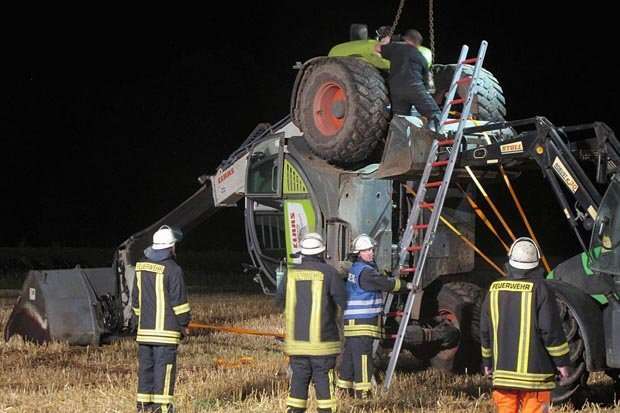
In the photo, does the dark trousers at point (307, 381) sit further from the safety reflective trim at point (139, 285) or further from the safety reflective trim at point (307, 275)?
the safety reflective trim at point (139, 285)

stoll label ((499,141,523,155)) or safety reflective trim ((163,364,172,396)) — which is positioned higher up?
stoll label ((499,141,523,155))

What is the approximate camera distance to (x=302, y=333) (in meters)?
8.27

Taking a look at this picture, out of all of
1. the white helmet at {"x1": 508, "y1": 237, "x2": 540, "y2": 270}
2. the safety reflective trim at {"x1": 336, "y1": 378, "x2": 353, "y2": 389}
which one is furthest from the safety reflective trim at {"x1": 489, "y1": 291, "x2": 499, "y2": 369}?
the safety reflective trim at {"x1": 336, "y1": 378, "x2": 353, "y2": 389}

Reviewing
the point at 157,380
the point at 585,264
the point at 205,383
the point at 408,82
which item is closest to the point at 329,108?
the point at 408,82

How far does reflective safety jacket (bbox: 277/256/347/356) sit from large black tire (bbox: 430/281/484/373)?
329 cm

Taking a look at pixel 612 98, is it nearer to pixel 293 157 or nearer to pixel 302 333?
pixel 293 157

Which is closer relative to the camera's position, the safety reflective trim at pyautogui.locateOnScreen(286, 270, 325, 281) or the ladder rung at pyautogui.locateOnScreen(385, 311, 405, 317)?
the safety reflective trim at pyautogui.locateOnScreen(286, 270, 325, 281)

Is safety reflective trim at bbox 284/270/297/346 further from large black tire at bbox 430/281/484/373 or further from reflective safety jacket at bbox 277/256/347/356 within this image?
large black tire at bbox 430/281/484/373

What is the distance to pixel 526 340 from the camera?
23.9ft

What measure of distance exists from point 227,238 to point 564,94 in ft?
35.6

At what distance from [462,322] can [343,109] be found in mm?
2395

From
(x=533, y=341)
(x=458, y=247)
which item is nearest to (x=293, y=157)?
(x=458, y=247)

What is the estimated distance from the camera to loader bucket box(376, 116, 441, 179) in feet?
35.1

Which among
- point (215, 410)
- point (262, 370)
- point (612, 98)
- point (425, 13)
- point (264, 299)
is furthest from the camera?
point (425, 13)
